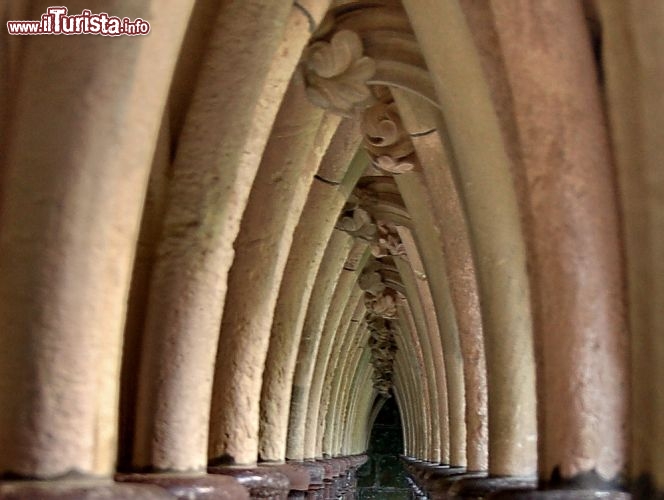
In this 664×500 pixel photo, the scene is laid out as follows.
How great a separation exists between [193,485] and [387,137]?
251 cm

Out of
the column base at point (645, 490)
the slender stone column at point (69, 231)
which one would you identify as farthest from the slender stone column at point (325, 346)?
the slender stone column at point (69, 231)

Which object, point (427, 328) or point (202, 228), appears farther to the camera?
point (427, 328)

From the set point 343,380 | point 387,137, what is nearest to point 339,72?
point 387,137

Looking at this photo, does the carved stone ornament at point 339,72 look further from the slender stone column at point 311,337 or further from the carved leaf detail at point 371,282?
the carved leaf detail at point 371,282

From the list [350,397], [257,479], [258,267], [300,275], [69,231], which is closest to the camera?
[69,231]

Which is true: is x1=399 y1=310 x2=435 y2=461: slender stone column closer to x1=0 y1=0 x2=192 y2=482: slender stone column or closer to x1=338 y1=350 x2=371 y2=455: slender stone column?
x1=338 y1=350 x2=371 y2=455: slender stone column

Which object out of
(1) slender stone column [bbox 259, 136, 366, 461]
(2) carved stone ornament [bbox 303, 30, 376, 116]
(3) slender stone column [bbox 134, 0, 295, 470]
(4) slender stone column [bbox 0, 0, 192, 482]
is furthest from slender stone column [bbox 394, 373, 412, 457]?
(4) slender stone column [bbox 0, 0, 192, 482]

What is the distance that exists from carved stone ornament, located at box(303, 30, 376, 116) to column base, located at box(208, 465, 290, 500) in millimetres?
1342

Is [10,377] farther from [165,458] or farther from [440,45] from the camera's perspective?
[440,45]

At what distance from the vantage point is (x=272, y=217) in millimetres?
3791

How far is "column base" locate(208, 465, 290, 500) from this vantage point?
3178 millimetres

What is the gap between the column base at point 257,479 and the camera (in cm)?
318

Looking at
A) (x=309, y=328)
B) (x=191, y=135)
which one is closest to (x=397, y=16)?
(x=191, y=135)

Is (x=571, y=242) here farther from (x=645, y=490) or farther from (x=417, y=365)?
(x=417, y=365)
